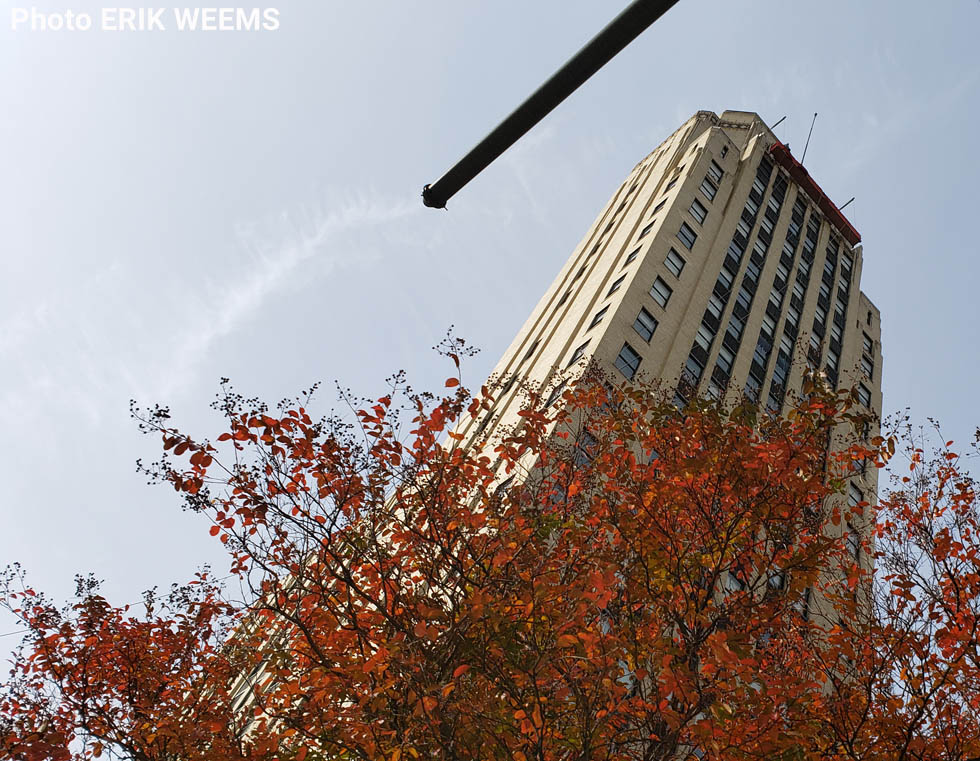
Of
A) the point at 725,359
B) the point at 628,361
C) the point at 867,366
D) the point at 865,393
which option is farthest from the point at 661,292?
the point at 867,366

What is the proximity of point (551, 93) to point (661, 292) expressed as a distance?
31.5 meters

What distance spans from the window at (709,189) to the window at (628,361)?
16.4 metres

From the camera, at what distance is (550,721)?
1095 centimetres

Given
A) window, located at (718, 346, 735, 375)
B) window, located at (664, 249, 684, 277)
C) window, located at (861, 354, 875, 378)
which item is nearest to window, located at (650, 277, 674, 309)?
window, located at (664, 249, 684, 277)

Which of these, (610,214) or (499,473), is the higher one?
(610,214)

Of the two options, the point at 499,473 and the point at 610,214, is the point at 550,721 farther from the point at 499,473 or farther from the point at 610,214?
the point at 610,214

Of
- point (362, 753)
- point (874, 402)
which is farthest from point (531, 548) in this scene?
point (874, 402)

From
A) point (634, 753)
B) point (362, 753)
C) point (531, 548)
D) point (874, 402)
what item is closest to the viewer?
point (362, 753)

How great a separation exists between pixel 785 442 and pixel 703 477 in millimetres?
1847

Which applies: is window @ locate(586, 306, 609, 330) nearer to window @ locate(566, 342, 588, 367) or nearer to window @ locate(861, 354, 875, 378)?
window @ locate(566, 342, 588, 367)

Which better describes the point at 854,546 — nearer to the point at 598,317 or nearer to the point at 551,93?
the point at 598,317

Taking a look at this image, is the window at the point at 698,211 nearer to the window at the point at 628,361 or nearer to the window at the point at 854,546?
the window at the point at 628,361

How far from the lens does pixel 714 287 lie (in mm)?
37594

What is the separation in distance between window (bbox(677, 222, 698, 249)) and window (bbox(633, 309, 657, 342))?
7.43m
